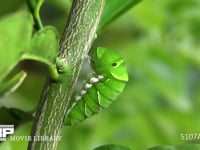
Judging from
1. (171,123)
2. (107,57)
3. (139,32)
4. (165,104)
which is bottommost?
→ (107,57)

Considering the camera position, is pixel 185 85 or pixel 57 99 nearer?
pixel 57 99

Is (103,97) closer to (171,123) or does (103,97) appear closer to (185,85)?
(171,123)

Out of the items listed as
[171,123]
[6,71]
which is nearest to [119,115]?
[171,123]

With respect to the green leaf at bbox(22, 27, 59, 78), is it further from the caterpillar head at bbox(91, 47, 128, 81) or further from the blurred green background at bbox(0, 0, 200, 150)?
the blurred green background at bbox(0, 0, 200, 150)

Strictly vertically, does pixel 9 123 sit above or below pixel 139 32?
below

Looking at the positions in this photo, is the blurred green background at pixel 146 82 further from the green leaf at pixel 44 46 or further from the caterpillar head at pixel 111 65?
the green leaf at pixel 44 46

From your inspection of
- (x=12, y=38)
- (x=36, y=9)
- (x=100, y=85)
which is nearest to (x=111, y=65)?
(x=100, y=85)

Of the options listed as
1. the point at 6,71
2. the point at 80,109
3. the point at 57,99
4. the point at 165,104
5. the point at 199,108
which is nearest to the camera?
the point at 6,71
